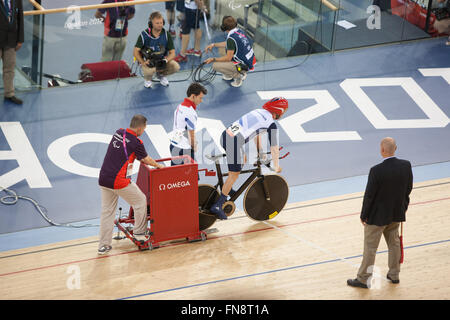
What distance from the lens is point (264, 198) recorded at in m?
8.04

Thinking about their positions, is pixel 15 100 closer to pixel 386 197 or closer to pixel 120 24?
pixel 120 24

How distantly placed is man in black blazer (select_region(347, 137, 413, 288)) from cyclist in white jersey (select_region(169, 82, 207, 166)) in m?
2.52

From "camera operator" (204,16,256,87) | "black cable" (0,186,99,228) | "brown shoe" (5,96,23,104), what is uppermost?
"camera operator" (204,16,256,87)

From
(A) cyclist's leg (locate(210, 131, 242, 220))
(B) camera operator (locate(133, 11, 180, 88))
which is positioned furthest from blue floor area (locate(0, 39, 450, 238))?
(A) cyclist's leg (locate(210, 131, 242, 220))

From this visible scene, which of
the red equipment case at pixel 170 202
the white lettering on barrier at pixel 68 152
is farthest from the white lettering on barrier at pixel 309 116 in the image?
the red equipment case at pixel 170 202

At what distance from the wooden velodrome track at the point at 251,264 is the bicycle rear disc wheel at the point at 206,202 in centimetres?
21

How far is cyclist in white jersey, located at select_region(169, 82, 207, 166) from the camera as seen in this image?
8078 millimetres

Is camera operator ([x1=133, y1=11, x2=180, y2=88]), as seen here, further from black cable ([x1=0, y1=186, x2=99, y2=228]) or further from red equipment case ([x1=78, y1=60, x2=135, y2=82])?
black cable ([x1=0, y1=186, x2=99, y2=228])

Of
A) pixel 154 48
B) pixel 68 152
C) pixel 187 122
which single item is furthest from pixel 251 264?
pixel 154 48

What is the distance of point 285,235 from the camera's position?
789cm

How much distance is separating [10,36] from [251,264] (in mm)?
5496

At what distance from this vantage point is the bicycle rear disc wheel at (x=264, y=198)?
7.92 metres
